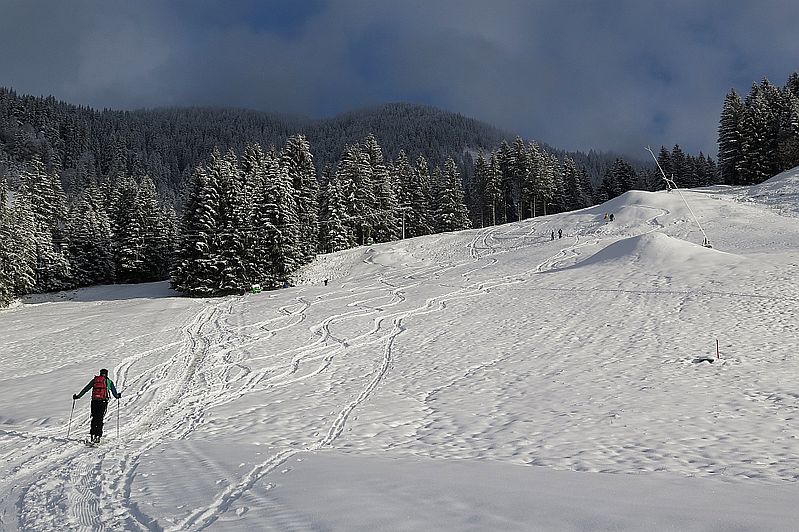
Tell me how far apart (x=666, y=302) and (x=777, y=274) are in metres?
6.70

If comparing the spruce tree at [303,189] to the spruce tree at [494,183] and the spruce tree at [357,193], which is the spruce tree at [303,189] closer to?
the spruce tree at [357,193]

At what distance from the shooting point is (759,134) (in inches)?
2685

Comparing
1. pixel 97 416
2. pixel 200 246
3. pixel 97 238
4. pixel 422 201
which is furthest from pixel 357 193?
pixel 97 416

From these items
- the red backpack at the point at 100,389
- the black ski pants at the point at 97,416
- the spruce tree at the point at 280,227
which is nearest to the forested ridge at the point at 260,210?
the spruce tree at the point at 280,227

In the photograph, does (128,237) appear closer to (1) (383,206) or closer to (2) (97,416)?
(1) (383,206)

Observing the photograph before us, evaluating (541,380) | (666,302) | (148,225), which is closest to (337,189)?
(148,225)

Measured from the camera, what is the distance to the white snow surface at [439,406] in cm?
630

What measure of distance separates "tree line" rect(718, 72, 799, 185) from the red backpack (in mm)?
79286

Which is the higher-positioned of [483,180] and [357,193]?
[483,180]

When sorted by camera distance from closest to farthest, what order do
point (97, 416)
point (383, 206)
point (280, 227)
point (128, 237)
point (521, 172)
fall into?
point (97, 416) → point (280, 227) → point (128, 237) → point (383, 206) → point (521, 172)

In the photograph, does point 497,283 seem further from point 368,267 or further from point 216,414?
point 216,414

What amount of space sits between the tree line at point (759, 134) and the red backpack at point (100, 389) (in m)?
79.3

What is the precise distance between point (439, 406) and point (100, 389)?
8.47 m

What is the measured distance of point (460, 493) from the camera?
6.24 m
